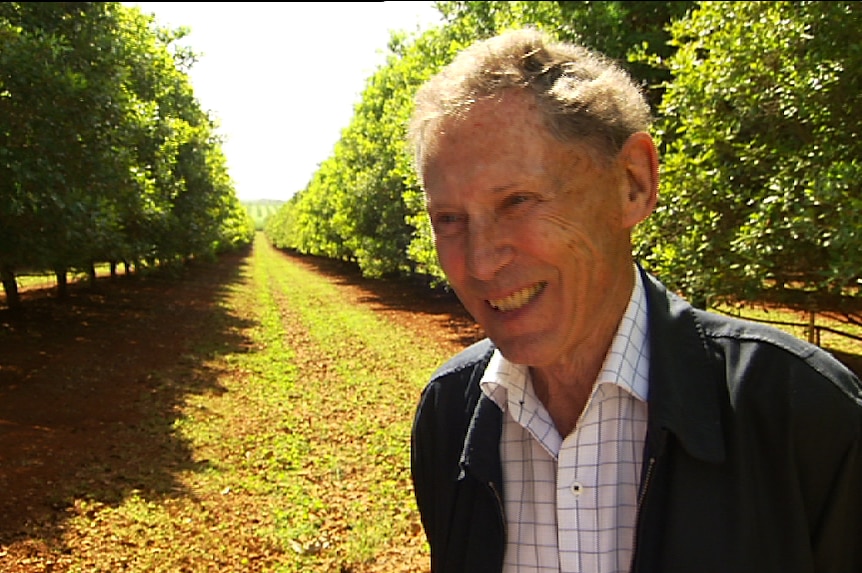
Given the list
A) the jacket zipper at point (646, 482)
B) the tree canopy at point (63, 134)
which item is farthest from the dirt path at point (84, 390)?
the jacket zipper at point (646, 482)

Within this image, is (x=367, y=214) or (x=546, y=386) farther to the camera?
(x=367, y=214)

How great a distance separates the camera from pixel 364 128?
31172 millimetres

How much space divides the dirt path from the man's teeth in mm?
5711

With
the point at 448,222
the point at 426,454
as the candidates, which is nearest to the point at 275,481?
the point at 426,454

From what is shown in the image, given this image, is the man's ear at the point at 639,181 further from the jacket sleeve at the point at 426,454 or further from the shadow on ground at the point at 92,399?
the shadow on ground at the point at 92,399

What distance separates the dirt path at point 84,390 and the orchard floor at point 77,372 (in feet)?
0.06

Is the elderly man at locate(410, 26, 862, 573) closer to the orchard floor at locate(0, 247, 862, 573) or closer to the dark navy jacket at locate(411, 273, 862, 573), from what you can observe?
the dark navy jacket at locate(411, 273, 862, 573)

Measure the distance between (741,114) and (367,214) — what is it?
21581 mm

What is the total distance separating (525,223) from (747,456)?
632 mm

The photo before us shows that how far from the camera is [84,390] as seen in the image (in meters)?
11.0

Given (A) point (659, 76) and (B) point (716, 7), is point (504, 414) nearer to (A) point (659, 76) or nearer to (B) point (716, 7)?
(B) point (716, 7)

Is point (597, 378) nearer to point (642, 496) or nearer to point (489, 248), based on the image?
point (642, 496)

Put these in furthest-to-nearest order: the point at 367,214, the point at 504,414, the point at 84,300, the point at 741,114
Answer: the point at 367,214 → the point at 84,300 → the point at 741,114 → the point at 504,414

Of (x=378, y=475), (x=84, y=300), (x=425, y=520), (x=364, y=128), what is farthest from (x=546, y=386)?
(x=364, y=128)
